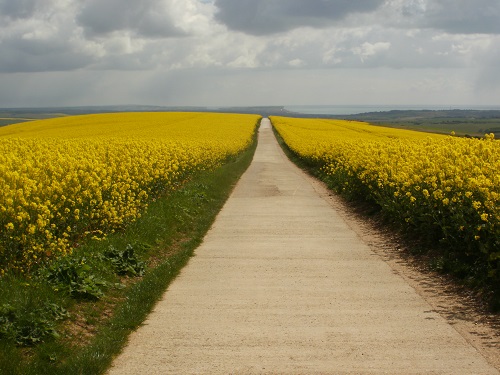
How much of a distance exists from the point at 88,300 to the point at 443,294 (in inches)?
173

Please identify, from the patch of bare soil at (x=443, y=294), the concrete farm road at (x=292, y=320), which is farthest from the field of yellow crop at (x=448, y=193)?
the concrete farm road at (x=292, y=320)

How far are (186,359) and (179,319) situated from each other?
120cm

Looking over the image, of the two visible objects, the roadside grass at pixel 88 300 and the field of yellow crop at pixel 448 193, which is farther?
the field of yellow crop at pixel 448 193

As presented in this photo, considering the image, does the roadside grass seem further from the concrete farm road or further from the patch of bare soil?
the patch of bare soil

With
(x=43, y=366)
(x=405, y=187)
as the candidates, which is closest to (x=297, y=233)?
(x=405, y=187)

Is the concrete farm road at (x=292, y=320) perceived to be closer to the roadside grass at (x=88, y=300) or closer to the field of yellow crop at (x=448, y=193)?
the roadside grass at (x=88, y=300)

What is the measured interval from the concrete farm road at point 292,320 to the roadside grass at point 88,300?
24cm

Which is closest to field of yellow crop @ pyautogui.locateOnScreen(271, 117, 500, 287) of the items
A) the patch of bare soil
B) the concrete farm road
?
the patch of bare soil

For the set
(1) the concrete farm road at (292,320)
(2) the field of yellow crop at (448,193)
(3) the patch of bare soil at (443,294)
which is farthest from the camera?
(2) the field of yellow crop at (448,193)

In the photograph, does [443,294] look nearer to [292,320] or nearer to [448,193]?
[292,320]

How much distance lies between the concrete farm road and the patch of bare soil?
5.8 inches

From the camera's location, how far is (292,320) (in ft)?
22.0

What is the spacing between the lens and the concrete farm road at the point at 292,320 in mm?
5457

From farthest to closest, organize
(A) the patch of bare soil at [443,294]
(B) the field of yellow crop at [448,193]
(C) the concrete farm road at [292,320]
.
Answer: (B) the field of yellow crop at [448,193] < (A) the patch of bare soil at [443,294] < (C) the concrete farm road at [292,320]
